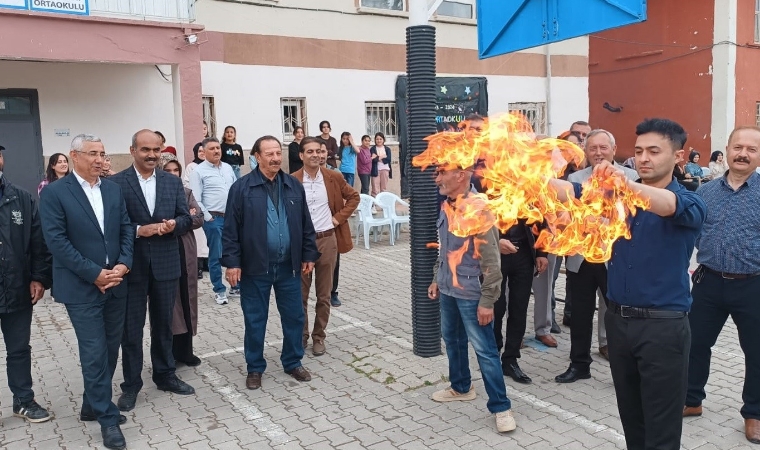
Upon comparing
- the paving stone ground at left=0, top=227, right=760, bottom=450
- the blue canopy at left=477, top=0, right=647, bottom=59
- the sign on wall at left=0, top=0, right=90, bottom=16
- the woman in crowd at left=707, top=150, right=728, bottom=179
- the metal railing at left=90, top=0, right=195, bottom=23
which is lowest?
the paving stone ground at left=0, top=227, right=760, bottom=450

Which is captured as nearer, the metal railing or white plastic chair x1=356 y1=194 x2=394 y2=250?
the metal railing

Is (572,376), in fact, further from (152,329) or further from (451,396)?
(152,329)

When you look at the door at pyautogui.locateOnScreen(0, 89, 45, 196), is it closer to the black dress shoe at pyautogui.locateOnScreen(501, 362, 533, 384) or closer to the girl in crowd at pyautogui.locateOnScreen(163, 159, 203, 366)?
the girl in crowd at pyautogui.locateOnScreen(163, 159, 203, 366)

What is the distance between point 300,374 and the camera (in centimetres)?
566

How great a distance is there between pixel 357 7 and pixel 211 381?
11751 millimetres

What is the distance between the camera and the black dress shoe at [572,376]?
17.9ft

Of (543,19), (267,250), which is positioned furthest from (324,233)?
(543,19)

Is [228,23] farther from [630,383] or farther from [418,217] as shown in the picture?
[630,383]

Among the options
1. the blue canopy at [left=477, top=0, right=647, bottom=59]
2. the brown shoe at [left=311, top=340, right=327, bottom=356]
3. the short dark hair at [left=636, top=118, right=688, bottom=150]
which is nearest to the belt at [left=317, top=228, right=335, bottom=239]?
the brown shoe at [left=311, top=340, right=327, bottom=356]

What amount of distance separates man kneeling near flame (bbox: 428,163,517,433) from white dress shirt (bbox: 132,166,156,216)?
95.7 inches

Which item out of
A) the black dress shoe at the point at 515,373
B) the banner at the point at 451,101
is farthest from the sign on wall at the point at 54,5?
the black dress shoe at the point at 515,373

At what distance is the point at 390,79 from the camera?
638 inches

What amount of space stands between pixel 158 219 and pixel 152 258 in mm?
332

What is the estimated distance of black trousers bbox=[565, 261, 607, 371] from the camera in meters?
Answer: 5.44
